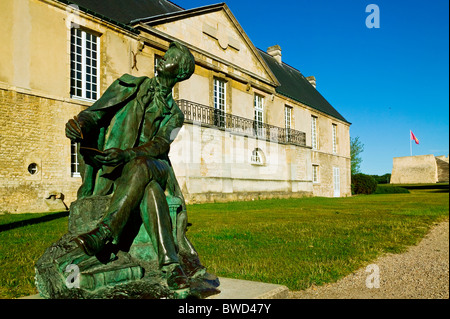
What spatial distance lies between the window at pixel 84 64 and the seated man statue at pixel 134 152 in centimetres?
1190

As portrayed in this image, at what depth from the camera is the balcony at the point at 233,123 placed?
59.5 ft

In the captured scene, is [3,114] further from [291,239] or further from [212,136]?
[291,239]

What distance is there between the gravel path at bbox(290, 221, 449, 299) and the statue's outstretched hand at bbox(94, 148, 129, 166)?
221cm

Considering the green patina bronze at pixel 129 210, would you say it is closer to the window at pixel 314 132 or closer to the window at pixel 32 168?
the window at pixel 32 168

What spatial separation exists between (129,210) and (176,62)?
126 cm

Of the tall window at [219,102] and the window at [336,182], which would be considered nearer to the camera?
A: the tall window at [219,102]

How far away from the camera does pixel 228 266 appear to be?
15.6 ft

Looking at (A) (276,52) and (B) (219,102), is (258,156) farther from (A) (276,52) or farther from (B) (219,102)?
(A) (276,52)

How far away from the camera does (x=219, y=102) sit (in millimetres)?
21766

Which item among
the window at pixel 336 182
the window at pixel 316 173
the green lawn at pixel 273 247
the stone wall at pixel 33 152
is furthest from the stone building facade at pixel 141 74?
the window at pixel 336 182

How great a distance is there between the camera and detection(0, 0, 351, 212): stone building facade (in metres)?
11.9

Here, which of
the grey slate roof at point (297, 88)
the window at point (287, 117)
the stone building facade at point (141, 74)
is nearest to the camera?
the stone building facade at point (141, 74)

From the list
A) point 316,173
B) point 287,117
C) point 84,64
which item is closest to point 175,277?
point 84,64
